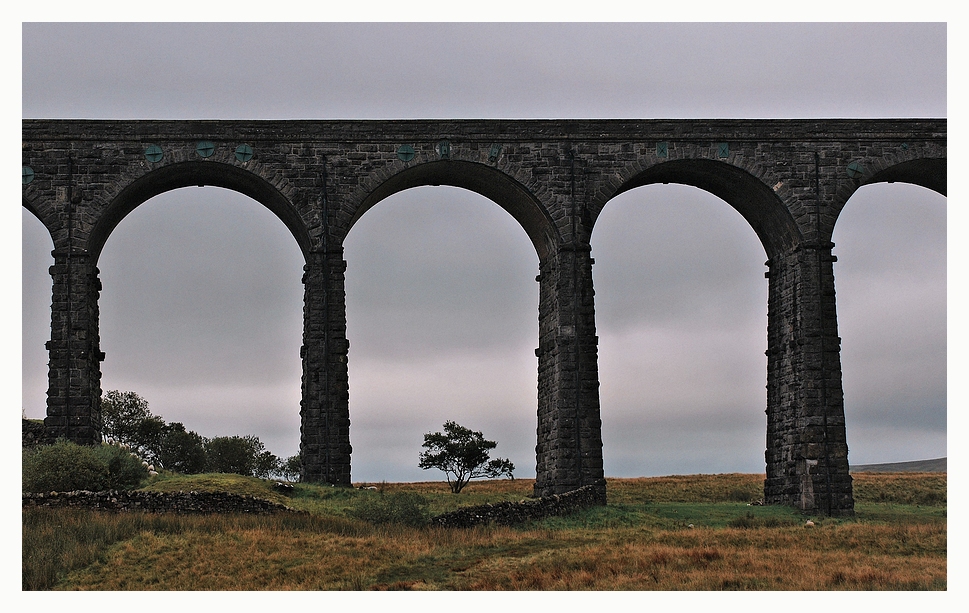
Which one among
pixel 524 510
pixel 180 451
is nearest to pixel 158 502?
pixel 524 510

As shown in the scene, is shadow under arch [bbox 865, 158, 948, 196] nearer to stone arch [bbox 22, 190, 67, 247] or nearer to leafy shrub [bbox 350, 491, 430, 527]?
leafy shrub [bbox 350, 491, 430, 527]

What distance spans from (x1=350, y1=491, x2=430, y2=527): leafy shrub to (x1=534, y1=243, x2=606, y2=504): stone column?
4.82 meters

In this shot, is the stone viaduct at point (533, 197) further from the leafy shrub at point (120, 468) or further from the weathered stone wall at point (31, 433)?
the weathered stone wall at point (31, 433)

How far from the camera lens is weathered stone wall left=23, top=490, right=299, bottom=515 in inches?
1135

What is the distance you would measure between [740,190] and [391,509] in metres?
15.5

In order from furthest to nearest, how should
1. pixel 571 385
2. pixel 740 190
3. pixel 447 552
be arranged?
pixel 740 190
pixel 571 385
pixel 447 552

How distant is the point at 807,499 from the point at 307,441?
1469 cm

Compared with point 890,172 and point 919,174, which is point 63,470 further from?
point 919,174

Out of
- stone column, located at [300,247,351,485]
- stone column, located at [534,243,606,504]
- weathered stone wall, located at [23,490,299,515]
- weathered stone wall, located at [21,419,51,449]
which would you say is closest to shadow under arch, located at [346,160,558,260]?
stone column, located at [534,243,606,504]

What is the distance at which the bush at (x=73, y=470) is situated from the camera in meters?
30.4

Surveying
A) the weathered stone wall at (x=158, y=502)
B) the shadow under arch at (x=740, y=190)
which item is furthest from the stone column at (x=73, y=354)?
the shadow under arch at (x=740, y=190)

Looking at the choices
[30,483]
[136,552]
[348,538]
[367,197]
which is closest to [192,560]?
[136,552]

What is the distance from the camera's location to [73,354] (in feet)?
112

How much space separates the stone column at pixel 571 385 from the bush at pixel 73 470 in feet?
38.9
